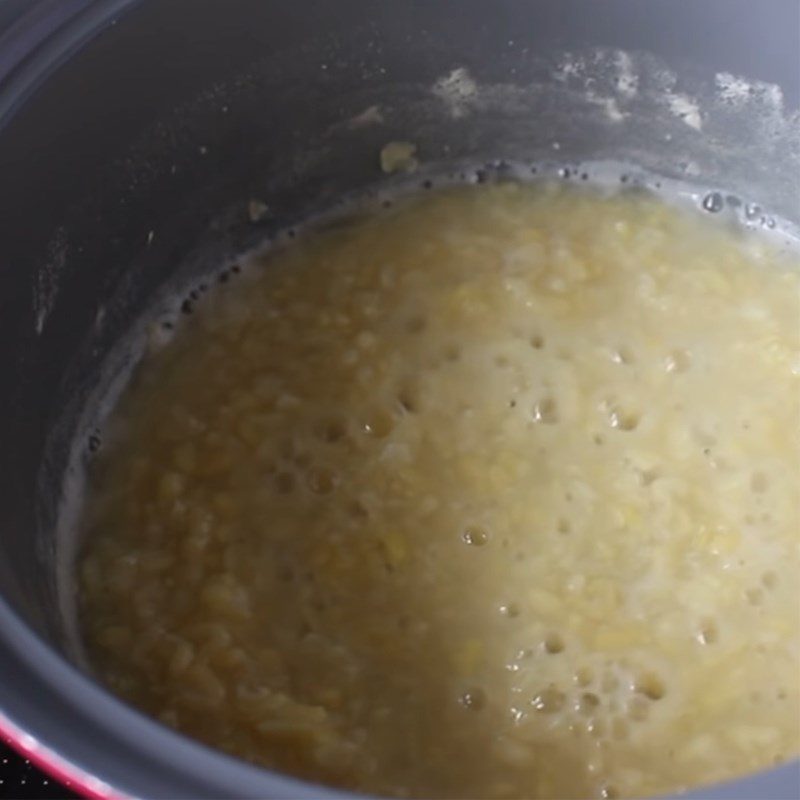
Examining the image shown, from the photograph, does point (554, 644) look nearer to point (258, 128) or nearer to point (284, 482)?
point (284, 482)

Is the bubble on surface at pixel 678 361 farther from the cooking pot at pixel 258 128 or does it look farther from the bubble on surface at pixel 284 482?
the bubble on surface at pixel 284 482

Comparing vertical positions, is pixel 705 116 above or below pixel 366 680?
above

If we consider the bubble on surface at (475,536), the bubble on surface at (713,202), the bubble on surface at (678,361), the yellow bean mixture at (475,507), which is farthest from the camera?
the bubble on surface at (713,202)

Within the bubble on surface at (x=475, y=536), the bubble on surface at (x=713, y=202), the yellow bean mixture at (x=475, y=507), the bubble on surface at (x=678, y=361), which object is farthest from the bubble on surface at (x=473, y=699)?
the bubble on surface at (x=713, y=202)

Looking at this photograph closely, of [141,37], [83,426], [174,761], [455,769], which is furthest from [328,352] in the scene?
[174,761]

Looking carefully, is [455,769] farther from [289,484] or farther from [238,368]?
[238,368]

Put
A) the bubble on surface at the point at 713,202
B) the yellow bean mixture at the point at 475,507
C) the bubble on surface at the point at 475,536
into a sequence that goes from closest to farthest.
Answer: the yellow bean mixture at the point at 475,507, the bubble on surface at the point at 475,536, the bubble on surface at the point at 713,202

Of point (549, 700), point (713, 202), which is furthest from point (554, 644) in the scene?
point (713, 202)
